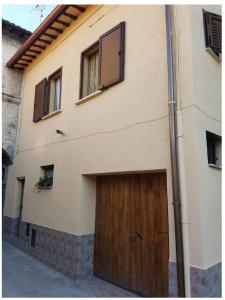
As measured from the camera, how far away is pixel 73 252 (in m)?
5.40

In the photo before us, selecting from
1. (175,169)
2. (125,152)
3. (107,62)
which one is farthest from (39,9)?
(175,169)

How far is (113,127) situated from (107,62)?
1573 millimetres

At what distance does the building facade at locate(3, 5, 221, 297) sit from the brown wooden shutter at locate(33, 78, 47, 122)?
0.07 m

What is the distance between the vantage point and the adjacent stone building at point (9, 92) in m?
9.06

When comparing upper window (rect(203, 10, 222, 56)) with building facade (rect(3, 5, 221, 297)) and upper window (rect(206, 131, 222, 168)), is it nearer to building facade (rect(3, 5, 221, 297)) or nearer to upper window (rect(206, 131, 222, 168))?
building facade (rect(3, 5, 221, 297))

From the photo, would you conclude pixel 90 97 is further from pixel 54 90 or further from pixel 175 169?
pixel 175 169

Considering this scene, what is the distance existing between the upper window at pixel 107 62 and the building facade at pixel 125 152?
3 centimetres

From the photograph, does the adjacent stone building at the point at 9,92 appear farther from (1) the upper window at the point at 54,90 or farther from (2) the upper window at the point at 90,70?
(2) the upper window at the point at 90,70

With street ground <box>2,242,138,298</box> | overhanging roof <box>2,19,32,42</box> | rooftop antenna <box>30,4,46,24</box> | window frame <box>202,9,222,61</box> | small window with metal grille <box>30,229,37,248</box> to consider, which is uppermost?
overhanging roof <box>2,19,32,42</box>

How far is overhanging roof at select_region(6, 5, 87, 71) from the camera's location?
21.0ft

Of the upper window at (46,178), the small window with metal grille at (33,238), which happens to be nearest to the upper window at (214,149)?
the upper window at (46,178)

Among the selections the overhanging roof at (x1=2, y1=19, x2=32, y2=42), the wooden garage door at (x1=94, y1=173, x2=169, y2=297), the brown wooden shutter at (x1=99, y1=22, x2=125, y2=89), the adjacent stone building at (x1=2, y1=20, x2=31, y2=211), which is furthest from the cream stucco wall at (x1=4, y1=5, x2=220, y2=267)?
the overhanging roof at (x1=2, y1=19, x2=32, y2=42)

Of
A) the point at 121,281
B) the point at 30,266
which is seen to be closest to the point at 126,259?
the point at 121,281

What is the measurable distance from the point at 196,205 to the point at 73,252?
3264mm
